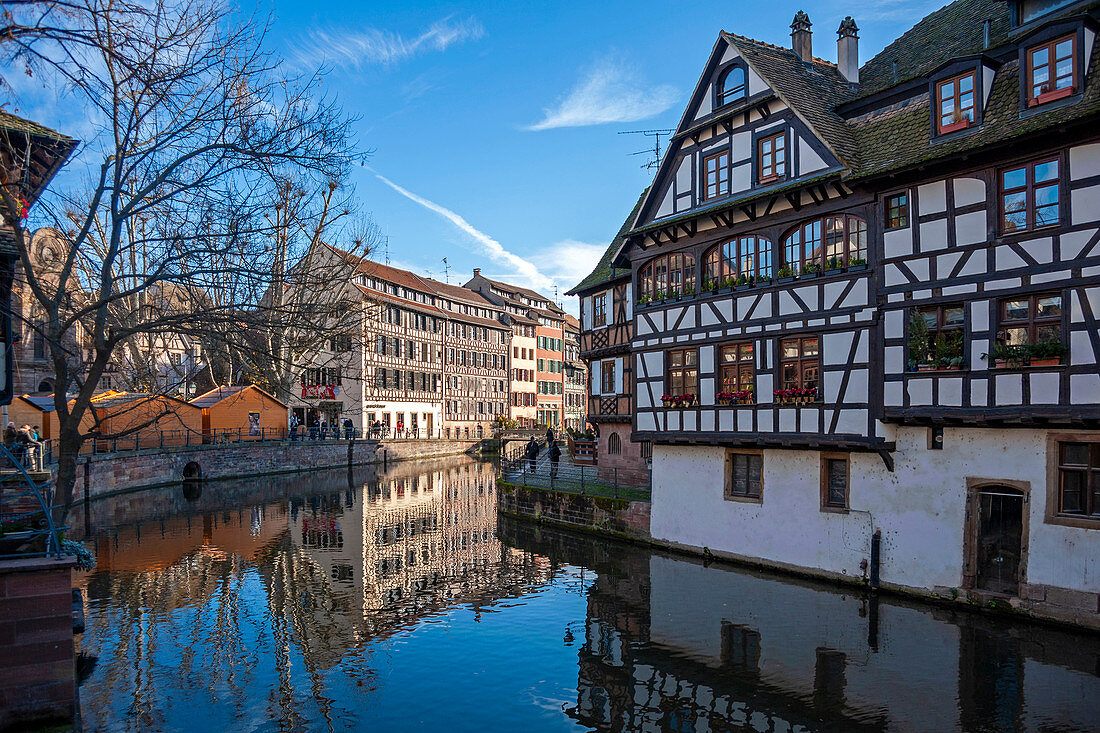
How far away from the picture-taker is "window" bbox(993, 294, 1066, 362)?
1384cm

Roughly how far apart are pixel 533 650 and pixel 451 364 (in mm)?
60981

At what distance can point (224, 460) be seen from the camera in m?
43.7

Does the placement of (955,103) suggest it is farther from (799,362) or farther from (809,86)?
(799,362)

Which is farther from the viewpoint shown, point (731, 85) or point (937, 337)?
point (731, 85)

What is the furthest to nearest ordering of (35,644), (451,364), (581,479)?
1. (451,364)
2. (581,479)
3. (35,644)

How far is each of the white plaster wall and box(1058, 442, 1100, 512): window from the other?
308mm

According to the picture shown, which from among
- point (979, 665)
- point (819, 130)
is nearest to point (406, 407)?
point (819, 130)

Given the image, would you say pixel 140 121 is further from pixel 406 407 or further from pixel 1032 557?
pixel 406 407

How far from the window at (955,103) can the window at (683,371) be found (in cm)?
802

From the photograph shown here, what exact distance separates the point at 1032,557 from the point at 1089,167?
22.8 ft

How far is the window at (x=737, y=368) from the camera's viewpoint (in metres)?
19.5

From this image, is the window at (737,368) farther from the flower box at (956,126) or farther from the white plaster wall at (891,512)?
the flower box at (956,126)

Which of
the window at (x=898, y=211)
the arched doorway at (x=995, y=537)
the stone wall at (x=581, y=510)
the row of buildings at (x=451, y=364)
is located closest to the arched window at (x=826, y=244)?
the window at (x=898, y=211)

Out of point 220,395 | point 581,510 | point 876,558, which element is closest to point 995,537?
point 876,558
